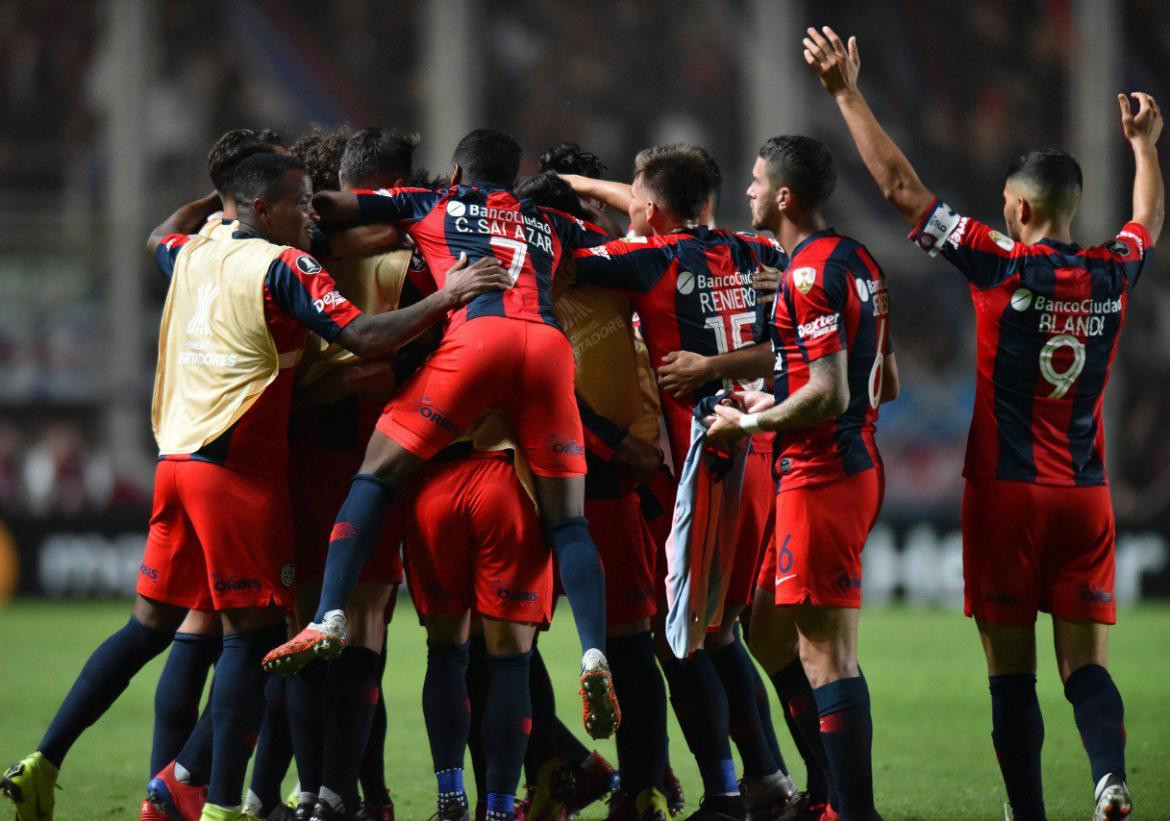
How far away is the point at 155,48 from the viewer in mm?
20844

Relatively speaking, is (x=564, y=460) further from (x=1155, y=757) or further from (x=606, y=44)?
(x=606, y=44)

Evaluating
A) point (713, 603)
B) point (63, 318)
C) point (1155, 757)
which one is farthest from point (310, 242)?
point (63, 318)

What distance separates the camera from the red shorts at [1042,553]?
545 cm

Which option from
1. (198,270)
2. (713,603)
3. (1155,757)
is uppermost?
(198,270)

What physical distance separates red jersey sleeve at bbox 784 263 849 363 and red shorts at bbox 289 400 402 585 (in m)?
1.69

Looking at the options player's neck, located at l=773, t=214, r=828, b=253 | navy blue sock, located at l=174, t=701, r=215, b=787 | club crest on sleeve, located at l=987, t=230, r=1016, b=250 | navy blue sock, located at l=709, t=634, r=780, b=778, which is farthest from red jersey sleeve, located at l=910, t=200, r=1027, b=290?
navy blue sock, located at l=174, t=701, r=215, b=787

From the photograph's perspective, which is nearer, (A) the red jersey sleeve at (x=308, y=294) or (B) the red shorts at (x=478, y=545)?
(A) the red jersey sleeve at (x=308, y=294)

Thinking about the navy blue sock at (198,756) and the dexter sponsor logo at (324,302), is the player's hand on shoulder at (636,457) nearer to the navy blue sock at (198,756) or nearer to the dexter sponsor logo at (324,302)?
the dexter sponsor logo at (324,302)

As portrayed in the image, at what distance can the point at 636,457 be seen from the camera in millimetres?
5973

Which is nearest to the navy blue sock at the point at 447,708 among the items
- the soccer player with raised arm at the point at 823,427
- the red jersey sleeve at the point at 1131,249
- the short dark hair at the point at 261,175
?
the soccer player with raised arm at the point at 823,427

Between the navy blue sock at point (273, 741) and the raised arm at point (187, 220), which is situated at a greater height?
the raised arm at point (187, 220)

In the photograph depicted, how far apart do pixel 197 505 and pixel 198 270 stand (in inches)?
34.4

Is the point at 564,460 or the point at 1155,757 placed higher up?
the point at 564,460

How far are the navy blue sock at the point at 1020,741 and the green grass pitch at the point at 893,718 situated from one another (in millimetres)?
679
